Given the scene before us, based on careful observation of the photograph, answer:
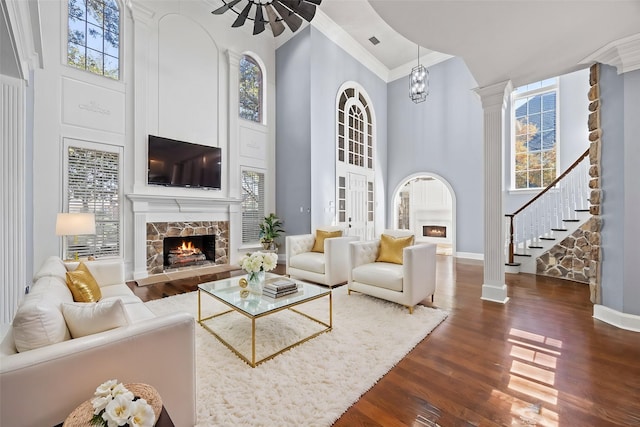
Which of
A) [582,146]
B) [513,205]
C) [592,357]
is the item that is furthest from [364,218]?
[592,357]

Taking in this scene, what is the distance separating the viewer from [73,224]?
121 inches

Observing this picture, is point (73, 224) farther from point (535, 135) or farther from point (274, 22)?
point (535, 135)

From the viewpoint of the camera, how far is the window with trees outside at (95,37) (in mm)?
4043

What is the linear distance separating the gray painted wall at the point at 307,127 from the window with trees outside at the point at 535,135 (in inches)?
171

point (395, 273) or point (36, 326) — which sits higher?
point (36, 326)

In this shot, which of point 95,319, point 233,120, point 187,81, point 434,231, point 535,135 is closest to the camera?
point 95,319

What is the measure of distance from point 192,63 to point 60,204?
325cm

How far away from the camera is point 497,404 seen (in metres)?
1.63

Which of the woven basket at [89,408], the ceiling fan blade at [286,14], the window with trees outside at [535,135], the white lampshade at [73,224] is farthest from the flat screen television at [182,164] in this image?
the window with trees outside at [535,135]

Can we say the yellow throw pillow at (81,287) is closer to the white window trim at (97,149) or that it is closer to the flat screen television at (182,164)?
the white window trim at (97,149)

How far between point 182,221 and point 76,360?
14.2 ft

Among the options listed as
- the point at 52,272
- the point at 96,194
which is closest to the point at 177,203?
the point at 96,194

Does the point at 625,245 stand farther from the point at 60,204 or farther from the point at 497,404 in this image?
the point at 60,204

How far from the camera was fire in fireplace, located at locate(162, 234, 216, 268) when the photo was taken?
507 centimetres
